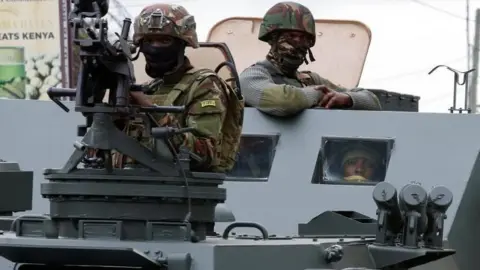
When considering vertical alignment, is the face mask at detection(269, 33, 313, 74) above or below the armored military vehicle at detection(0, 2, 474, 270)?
above

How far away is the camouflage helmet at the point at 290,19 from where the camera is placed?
10.3 meters

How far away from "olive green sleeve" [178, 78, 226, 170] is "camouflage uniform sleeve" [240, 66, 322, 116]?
200 centimetres

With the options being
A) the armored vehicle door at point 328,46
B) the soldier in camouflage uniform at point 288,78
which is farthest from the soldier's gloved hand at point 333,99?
the armored vehicle door at point 328,46

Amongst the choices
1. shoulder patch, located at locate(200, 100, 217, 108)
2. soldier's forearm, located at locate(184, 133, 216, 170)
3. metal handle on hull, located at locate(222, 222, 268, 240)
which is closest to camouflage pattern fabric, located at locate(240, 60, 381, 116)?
shoulder patch, located at locate(200, 100, 217, 108)

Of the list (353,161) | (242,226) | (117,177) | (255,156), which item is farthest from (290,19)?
(117,177)

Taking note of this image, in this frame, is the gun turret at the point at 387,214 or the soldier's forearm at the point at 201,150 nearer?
the soldier's forearm at the point at 201,150

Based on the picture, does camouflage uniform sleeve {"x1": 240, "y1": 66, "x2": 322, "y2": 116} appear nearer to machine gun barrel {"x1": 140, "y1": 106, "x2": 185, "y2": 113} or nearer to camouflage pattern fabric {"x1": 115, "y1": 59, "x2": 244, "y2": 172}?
camouflage pattern fabric {"x1": 115, "y1": 59, "x2": 244, "y2": 172}

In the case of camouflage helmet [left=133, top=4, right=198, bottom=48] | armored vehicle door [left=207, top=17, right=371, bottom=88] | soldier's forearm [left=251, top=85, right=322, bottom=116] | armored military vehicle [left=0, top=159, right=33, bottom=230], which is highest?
armored vehicle door [left=207, top=17, right=371, bottom=88]

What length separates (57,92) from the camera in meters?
7.19

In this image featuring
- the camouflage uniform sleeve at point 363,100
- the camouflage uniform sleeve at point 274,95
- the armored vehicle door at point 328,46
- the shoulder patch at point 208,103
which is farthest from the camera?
the armored vehicle door at point 328,46

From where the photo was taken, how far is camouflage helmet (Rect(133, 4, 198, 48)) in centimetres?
777

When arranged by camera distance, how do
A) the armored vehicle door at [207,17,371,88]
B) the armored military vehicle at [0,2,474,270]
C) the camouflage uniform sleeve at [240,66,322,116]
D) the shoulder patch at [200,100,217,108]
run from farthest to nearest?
1. the armored vehicle door at [207,17,371,88]
2. the camouflage uniform sleeve at [240,66,322,116]
3. the shoulder patch at [200,100,217,108]
4. the armored military vehicle at [0,2,474,270]

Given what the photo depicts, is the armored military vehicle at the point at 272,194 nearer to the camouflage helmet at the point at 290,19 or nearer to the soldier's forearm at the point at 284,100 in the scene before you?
the soldier's forearm at the point at 284,100

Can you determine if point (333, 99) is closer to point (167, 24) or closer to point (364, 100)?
point (364, 100)
